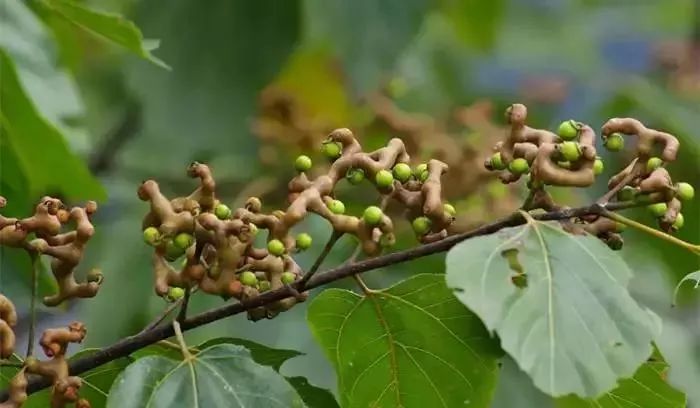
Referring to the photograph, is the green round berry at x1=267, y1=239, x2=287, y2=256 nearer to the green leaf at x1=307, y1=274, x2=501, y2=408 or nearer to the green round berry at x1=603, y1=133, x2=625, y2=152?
the green leaf at x1=307, y1=274, x2=501, y2=408

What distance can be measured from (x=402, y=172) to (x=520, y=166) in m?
0.07

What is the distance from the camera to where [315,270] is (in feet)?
2.64

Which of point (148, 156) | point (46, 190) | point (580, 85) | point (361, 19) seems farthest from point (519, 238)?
point (580, 85)

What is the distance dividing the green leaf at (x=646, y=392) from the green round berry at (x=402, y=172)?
0.61 feet

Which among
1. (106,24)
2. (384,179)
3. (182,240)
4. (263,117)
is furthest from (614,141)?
(263,117)

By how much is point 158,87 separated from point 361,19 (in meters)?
0.35

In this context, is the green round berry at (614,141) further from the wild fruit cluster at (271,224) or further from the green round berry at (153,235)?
the green round berry at (153,235)

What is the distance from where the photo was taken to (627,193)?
81 centimetres

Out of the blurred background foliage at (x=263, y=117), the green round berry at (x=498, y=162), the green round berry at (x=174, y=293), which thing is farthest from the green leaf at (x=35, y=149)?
the green round berry at (x=498, y=162)

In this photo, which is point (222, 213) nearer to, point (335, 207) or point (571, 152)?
point (335, 207)

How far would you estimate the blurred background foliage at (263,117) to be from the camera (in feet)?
4.61

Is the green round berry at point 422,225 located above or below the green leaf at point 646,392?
above

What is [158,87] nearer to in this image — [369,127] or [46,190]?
[369,127]

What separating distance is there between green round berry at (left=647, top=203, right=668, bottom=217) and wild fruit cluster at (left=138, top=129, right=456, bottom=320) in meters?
0.12
